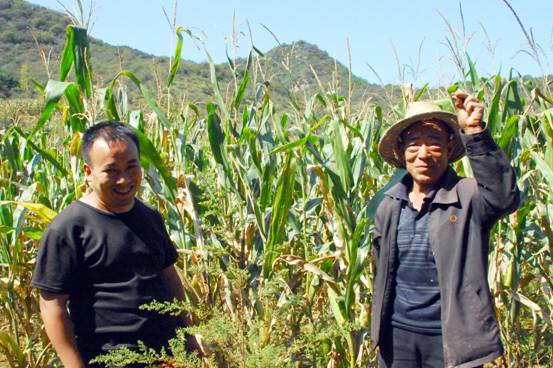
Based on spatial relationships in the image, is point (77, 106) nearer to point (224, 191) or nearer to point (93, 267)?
point (224, 191)

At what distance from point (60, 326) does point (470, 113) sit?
135 cm

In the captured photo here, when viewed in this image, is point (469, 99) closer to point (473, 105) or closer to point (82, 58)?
point (473, 105)

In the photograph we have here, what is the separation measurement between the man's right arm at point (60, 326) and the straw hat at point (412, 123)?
1.20m

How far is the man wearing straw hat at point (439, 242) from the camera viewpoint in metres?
1.69

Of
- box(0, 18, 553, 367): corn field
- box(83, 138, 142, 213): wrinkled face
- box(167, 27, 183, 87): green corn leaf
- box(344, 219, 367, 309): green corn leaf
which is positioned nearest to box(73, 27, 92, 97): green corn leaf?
box(0, 18, 553, 367): corn field

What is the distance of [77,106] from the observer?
2541 mm

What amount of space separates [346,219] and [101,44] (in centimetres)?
3490

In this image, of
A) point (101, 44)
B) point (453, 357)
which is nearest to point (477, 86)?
point (453, 357)

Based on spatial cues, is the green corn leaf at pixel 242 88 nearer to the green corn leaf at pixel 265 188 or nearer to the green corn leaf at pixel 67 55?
the green corn leaf at pixel 265 188

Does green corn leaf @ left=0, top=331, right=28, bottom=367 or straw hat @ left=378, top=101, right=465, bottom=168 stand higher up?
straw hat @ left=378, top=101, right=465, bottom=168

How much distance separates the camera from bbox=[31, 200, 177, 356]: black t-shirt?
5.54 ft

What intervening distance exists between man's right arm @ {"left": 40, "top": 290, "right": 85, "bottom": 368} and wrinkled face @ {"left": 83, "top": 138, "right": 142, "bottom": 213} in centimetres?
31

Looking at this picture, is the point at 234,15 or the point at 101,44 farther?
the point at 101,44

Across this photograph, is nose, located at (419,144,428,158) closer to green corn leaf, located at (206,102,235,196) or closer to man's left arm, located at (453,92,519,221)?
man's left arm, located at (453,92,519,221)
